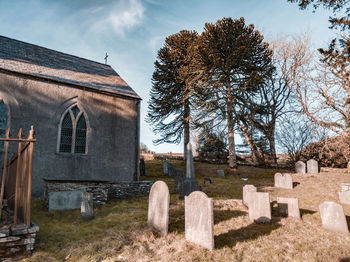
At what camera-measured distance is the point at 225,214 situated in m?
6.92

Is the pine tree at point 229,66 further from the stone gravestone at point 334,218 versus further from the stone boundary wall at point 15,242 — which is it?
the stone boundary wall at point 15,242

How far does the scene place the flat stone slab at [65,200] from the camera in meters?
7.70

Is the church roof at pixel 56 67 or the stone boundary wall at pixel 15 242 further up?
the church roof at pixel 56 67

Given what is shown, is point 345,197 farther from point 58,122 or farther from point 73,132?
point 58,122

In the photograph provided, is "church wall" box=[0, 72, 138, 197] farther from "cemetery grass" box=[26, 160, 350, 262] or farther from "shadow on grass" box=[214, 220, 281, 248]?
"shadow on grass" box=[214, 220, 281, 248]

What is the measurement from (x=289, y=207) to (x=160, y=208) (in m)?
4.40

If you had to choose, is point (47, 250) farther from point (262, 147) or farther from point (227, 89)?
point (262, 147)

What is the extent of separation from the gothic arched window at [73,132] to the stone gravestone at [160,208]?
704 centimetres

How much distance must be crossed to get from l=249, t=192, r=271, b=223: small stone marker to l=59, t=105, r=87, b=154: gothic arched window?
28.5ft

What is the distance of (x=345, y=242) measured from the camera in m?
5.33

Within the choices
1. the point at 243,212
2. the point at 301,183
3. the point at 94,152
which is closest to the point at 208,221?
the point at 243,212

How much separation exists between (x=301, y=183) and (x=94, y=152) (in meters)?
12.2

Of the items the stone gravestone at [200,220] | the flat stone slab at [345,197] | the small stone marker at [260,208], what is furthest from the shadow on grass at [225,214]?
the flat stone slab at [345,197]

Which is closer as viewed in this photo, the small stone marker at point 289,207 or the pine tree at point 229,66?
the small stone marker at point 289,207
